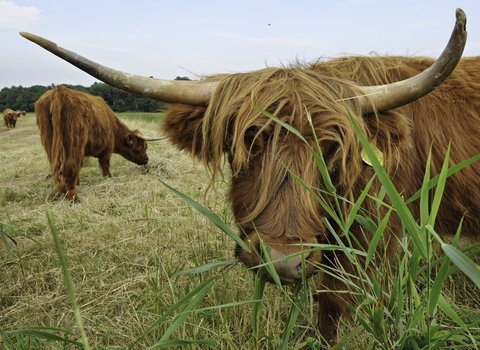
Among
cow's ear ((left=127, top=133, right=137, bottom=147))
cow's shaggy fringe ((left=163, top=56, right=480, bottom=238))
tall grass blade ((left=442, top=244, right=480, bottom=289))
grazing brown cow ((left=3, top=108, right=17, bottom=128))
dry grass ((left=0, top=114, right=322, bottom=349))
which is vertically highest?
cow's shaggy fringe ((left=163, top=56, right=480, bottom=238))

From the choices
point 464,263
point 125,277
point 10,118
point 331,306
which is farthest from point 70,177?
point 10,118

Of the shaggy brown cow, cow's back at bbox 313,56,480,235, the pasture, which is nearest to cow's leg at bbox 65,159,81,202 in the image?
the shaggy brown cow

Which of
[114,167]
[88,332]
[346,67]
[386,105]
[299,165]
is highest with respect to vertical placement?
[346,67]

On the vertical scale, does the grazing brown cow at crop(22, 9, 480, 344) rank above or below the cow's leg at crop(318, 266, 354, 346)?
above

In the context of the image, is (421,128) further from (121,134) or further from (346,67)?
(121,134)

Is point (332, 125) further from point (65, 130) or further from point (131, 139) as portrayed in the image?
point (131, 139)

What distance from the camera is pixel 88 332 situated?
1988 millimetres

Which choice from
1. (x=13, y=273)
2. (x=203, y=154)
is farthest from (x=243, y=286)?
(x=13, y=273)

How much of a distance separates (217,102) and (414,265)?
1361 mm

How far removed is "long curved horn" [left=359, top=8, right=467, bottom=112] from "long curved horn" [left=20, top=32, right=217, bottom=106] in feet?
Result: 3.00

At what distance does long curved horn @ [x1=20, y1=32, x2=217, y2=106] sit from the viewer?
1.96m

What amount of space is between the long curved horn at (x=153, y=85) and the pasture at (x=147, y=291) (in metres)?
0.44

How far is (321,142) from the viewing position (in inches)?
65.3

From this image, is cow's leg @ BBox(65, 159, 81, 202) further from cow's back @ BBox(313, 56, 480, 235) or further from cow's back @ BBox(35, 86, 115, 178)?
cow's back @ BBox(313, 56, 480, 235)
